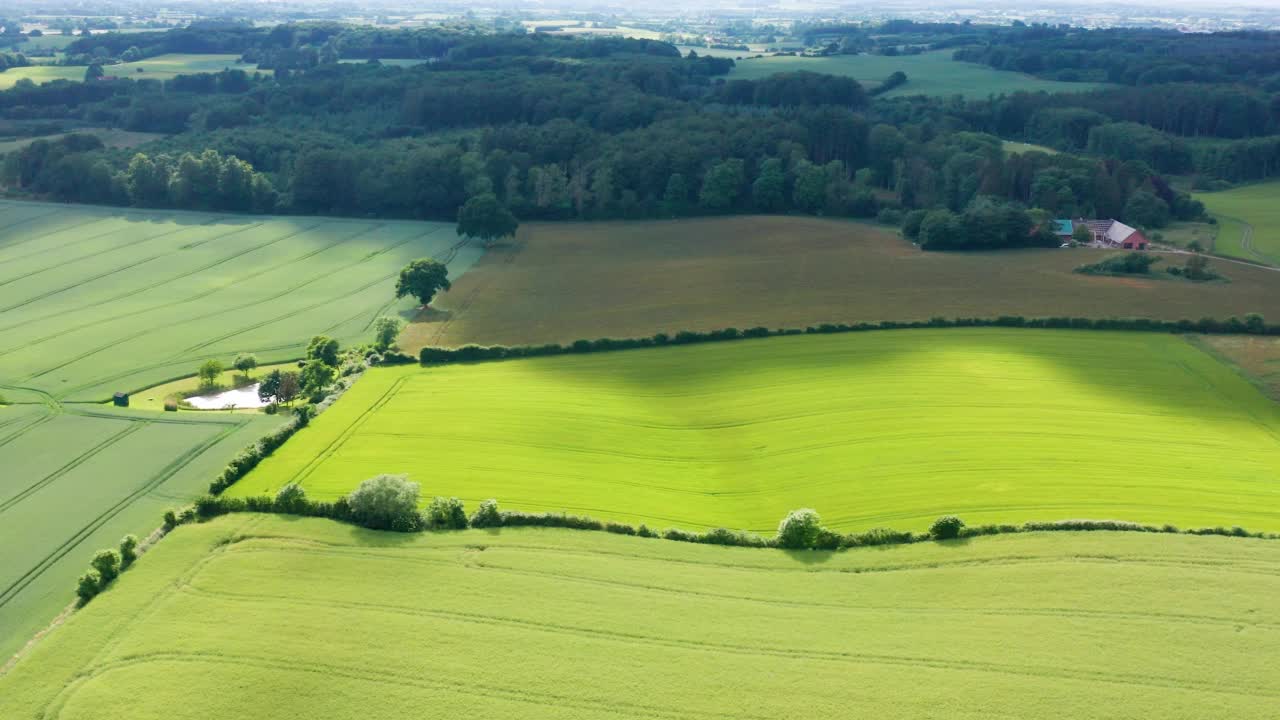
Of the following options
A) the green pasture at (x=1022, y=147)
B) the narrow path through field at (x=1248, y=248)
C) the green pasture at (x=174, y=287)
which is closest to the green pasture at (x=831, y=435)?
the green pasture at (x=174, y=287)

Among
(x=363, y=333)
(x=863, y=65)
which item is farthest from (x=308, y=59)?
(x=363, y=333)

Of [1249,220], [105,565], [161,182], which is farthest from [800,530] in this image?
[161,182]

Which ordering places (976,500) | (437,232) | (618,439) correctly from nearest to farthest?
(976,500), (618,439), (437,232)

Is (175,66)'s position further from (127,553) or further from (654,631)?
(654,631)

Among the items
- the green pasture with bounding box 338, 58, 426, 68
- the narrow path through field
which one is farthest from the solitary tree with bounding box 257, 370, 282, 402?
Answer: the green pasture with bounding box 338, 58, 426, 68

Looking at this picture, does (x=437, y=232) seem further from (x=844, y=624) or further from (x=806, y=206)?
(x=844, y=624)

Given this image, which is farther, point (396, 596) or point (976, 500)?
point (976, 500)

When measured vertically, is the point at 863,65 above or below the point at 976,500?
above
